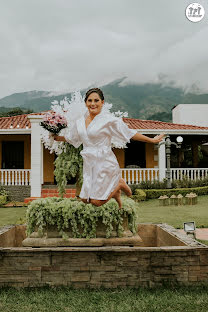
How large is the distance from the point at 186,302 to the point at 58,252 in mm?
1465

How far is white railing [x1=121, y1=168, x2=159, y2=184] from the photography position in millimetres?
15477

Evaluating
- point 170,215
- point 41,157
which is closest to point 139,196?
point 170,215

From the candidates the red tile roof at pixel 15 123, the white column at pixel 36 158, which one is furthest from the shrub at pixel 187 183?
the red tile roof at pixel 15 123

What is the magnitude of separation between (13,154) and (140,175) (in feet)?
23.5

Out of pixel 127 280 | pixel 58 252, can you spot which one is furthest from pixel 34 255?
pixel 127 280

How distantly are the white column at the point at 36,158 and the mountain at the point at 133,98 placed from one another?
87826mm

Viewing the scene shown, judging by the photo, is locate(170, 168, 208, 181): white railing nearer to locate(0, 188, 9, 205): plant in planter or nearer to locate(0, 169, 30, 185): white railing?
locate(0, 169, 30, 185): white railing

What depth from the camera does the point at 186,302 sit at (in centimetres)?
322

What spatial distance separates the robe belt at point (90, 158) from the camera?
368cm

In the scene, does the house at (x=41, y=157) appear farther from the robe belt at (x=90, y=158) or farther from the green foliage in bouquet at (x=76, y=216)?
the robe belt at (x=90, y=158)

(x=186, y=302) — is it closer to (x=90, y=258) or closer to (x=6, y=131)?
(x=90, y=258)

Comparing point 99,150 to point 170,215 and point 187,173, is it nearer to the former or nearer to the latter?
point 170,215

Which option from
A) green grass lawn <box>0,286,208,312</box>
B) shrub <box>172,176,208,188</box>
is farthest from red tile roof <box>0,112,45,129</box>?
green grass lawn <box>0,286,208,312</box>

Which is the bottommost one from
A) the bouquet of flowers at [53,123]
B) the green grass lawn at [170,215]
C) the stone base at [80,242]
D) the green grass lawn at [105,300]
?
the green grass lawn at [170,215]
